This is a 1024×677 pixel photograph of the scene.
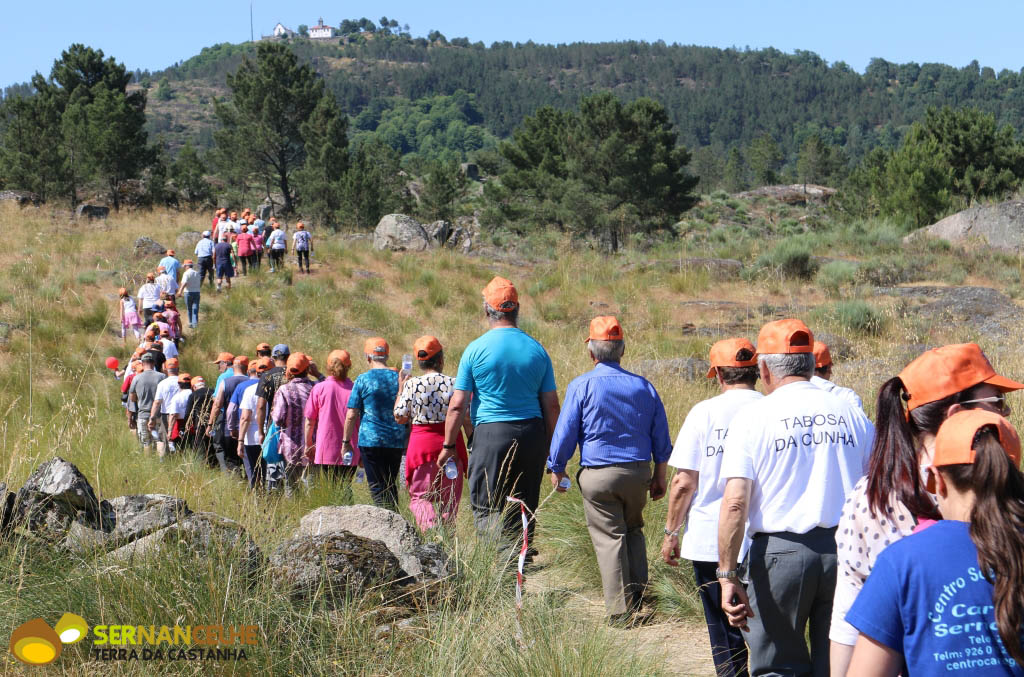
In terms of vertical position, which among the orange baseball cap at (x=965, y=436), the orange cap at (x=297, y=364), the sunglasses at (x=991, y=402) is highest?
the orange baseball cap at (x=965, y=436)

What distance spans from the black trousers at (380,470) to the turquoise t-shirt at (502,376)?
1.37 m

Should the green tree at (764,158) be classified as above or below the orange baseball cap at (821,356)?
above

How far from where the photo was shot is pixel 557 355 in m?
13.5

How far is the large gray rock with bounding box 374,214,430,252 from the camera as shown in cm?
2775

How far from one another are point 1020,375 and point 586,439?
19.2 feet

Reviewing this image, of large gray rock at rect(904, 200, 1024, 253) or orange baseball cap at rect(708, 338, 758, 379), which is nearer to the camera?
orange baseball cap at rect(708, 338, 758, 379)

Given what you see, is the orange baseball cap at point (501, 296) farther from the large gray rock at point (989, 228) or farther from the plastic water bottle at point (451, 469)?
the large gray rock at point (989, 228)

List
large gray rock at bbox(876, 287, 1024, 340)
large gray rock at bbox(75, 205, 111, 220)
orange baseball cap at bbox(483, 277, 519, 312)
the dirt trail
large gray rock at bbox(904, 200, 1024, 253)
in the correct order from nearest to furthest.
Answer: the dirt trail → orange baseball cap at bbox(483, 277, 519, 312) → large gray rock at bbox(876, 287, 1024, 340) → large gray rock at bbox(904, 200, 1024, 253) → large gray rock at bbox(75, 205, 111, 220)

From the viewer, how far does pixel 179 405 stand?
10.2 m

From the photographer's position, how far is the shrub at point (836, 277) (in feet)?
63.8

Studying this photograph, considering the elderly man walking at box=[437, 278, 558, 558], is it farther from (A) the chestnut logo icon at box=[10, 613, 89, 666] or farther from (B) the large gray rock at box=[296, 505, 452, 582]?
(A) the chestnut logo icon at box=[10, 613, 89, 666]

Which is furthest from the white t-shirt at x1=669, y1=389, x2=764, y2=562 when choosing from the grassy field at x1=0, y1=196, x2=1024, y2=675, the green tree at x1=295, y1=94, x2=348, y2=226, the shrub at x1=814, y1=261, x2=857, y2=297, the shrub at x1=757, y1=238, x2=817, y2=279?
the green tree at x1=295, y1=94, x2=348, y2=226

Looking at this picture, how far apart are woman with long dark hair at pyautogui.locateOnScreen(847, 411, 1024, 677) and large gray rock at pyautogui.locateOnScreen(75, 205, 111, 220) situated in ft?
114

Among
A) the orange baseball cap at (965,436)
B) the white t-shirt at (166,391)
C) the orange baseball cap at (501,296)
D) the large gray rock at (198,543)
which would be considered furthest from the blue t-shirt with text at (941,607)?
the white t-shirt at (166,391)
